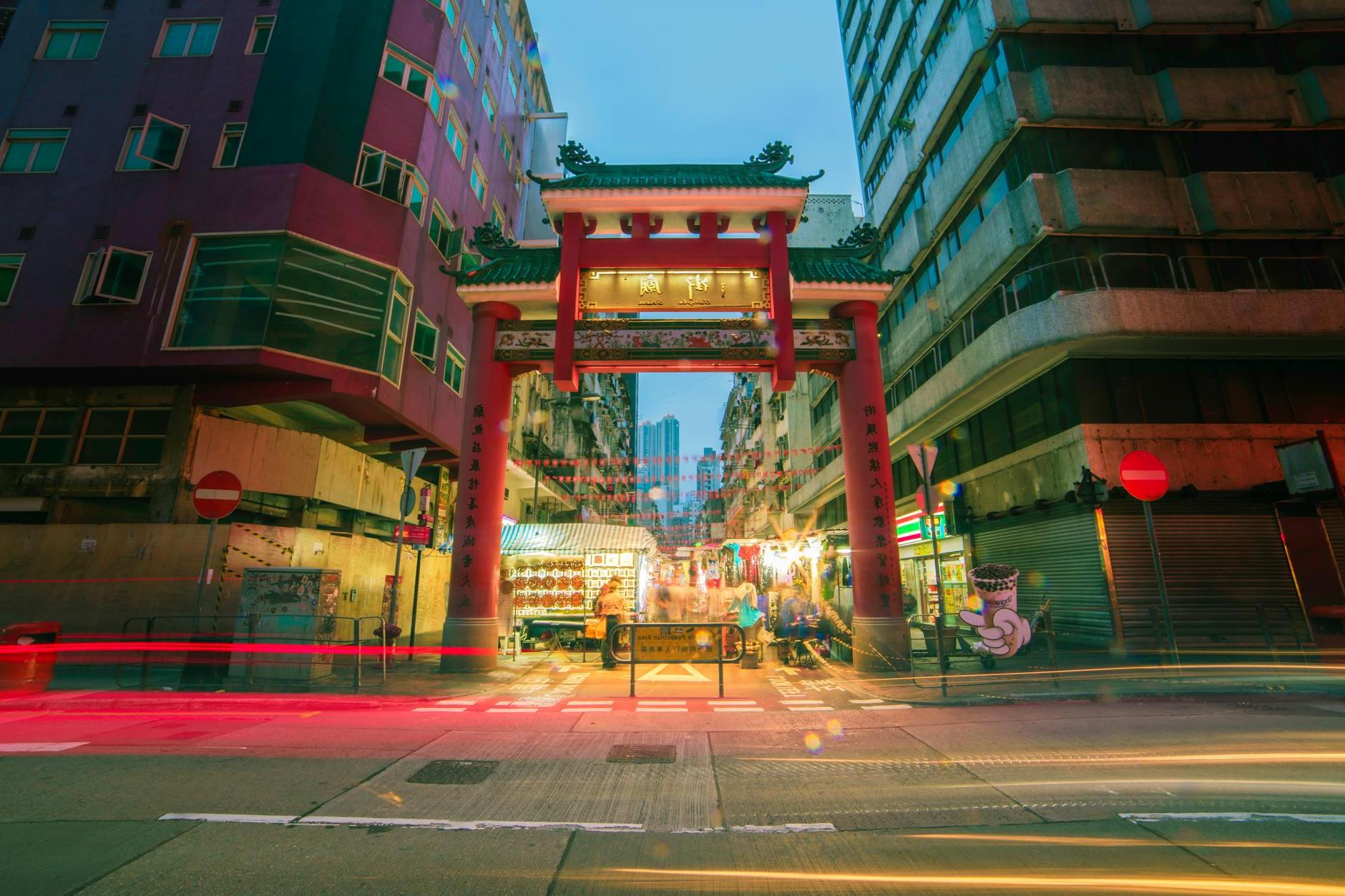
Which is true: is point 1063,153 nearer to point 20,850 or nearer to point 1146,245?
point 1146,245

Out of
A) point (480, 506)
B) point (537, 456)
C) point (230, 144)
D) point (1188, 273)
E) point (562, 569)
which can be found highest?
point (230, 144)

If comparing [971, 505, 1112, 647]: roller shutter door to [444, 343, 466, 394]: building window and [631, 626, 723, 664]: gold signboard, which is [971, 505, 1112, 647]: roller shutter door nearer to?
[631, 626, 723, 664]: gold signboard

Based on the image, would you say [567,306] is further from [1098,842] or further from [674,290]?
[1098,842]

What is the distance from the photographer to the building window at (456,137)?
18750 millimetres

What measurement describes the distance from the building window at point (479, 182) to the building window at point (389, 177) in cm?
503

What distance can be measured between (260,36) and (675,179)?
13248 millimetres

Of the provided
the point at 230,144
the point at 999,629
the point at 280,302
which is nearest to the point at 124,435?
the point at 280,302

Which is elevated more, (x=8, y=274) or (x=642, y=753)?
(x=8, y=274)

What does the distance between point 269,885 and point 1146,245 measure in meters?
18.5

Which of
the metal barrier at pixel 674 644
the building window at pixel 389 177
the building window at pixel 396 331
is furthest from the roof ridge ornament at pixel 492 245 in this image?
the metal barrier at pixel 674 644

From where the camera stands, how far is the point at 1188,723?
6.43 meters

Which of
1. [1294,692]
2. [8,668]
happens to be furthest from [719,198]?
[8,668]

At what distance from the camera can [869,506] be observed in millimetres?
11680

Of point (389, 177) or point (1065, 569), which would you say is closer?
point (1065, 569)
